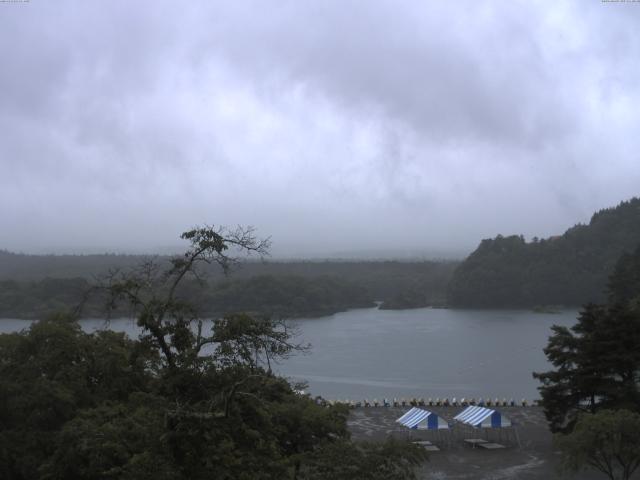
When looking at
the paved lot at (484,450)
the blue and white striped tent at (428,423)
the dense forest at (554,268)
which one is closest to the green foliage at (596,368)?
the paved lot at (484,450)

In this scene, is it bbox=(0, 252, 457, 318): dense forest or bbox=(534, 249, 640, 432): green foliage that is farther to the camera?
bbox=(0, 252, 457, 318): dense forest

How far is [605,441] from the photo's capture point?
7.87m

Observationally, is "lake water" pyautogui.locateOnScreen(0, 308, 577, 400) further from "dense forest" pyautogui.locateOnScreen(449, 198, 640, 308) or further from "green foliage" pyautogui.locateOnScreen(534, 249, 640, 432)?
"green foliage" pyautogui.locateOnScreen(534, 249, 640, 432)

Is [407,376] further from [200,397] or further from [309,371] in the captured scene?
[200,397]

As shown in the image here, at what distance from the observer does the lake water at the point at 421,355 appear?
21.5m

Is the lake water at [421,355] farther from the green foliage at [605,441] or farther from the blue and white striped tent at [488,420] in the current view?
the green foliage at [605,441]

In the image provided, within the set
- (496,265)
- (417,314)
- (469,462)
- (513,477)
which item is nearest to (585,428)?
(513,477)

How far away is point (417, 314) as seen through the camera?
45.8 meters

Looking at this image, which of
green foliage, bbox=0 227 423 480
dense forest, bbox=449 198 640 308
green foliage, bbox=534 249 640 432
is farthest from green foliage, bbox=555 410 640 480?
dense forest, bbox=449 198 640 308

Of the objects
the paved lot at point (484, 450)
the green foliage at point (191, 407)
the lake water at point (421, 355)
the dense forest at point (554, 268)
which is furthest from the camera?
the dense forest at point (554, 268)

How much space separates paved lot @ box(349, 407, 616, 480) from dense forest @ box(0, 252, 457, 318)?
7021mm

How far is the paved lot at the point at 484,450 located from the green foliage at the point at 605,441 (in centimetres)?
66

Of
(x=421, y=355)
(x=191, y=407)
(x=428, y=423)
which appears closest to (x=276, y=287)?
(x=421, y=355)

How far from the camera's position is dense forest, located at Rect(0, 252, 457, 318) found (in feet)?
124
